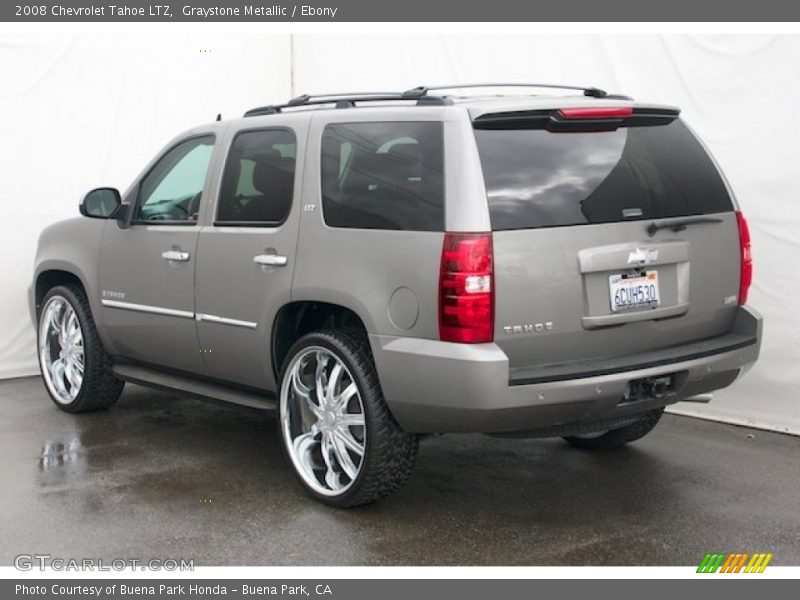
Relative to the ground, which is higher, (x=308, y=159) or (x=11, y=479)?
(x=308, y=159)

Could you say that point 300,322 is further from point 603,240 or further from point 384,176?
point 603,240

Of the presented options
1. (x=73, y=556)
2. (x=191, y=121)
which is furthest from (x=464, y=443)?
(x=191, y=121)

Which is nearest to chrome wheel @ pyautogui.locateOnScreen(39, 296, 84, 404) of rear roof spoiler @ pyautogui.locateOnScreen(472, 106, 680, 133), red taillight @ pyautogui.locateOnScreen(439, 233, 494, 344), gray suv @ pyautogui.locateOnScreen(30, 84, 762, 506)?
gray suv @ pyautogui.locateOnScreen(30, 84, 762, 506)

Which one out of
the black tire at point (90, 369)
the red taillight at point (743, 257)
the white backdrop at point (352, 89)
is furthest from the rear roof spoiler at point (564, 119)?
the black tire at point (90, 369)

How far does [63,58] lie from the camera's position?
8812mm

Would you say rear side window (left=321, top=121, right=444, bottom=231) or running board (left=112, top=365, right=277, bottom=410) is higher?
rear side window (left=321, top=121, right=444, bottom=231)

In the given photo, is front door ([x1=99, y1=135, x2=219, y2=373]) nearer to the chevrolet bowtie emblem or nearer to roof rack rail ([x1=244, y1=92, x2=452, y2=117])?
roof rack rail ([x1=244, y1=92, x2=452, y2=117])

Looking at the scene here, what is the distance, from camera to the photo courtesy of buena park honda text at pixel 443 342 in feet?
14.2

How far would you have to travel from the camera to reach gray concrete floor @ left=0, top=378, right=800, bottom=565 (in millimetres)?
4477

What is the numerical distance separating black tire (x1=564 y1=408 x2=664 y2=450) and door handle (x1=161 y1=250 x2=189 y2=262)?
2494 millimetres

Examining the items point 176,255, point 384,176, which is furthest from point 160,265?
point 384,176

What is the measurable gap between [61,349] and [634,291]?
434 centimetres

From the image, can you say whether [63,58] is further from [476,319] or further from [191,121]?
[476,319]

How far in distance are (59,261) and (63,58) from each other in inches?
106
